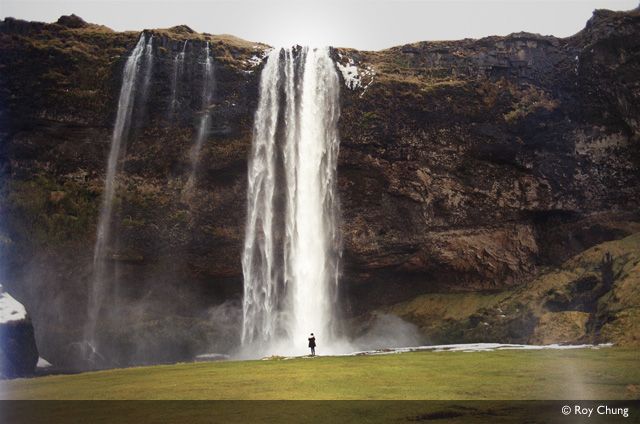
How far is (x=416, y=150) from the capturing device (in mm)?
42531

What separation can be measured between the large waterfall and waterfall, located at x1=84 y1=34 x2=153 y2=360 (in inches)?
334

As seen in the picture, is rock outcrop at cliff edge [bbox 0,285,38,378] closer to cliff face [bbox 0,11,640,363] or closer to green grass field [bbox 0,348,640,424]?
cliff face [bbox 0,11,640,363]

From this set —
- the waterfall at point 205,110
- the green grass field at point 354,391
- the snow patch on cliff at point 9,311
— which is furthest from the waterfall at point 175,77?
the green grass field at point 354,391

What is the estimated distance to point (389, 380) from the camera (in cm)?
1655

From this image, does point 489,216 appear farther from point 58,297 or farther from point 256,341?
point 58,297

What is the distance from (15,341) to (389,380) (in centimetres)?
2315

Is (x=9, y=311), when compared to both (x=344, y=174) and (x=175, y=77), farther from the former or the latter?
(x=344, y=174)

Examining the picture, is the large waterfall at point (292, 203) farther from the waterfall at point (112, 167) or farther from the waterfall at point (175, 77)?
the waterfall at point (112, 167)

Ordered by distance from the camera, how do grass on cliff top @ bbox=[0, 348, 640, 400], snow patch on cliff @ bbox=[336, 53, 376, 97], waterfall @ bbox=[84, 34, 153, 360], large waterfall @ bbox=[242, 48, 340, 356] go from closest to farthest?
grass on cliff top @ bbox=[0, 348, 640, 400]
large waterfall @ bbox=[242, 48, 340, 356]
waterfall @ bbox=[84, 34, 153, 360]
snow patch on cliff @ bbox=[336, 53, 376, 97]

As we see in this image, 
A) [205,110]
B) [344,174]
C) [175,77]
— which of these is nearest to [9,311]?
[205,110]

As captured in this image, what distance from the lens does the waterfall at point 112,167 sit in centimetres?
4097

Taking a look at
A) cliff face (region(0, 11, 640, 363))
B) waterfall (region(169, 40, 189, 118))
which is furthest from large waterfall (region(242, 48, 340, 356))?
waterfall (region(169, 40, 189, 118))

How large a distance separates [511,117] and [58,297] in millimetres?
33373

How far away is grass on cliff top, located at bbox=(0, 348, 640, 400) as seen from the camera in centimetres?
1405
